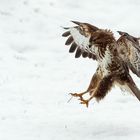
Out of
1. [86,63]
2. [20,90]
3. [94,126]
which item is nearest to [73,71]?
[86,63]

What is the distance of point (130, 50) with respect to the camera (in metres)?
7.67

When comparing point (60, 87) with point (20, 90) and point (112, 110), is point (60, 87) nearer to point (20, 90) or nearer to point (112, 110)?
point (20, 90)

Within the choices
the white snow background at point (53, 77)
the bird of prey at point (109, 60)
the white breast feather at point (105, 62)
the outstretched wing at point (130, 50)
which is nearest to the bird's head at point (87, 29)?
the bird of prey at point (109, 60)

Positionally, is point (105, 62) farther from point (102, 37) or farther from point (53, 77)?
point (53, 77)

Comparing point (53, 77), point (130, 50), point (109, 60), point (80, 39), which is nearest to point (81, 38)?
point (80, 39)

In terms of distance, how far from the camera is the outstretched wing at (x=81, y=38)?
8.14m

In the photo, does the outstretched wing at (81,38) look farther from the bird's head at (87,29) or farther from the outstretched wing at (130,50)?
the outstretched wing at (130,50)

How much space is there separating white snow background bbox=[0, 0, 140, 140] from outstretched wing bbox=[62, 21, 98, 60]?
2.63 ft

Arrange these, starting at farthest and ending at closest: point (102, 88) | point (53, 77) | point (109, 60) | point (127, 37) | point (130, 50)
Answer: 1. point (53, 77)
2. point (102, 88)
3. point (109, 60)
4. point (130, 50)
5. point (127, 37)

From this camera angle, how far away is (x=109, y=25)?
1381 cm

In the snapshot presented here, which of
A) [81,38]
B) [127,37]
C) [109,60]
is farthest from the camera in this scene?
[81,38]

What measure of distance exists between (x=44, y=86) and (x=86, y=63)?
5.47 feet

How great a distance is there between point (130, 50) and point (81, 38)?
3.18 feet

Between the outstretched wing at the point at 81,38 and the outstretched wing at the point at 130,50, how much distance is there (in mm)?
521
